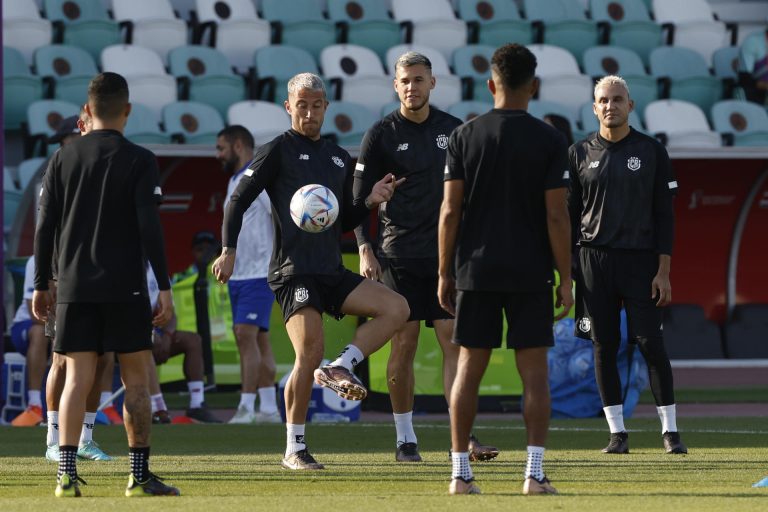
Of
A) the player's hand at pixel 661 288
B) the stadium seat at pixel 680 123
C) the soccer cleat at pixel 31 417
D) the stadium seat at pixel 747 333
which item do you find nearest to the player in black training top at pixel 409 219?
the player's hand at pixel 661 288

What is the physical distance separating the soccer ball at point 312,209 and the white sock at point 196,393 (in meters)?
4.80

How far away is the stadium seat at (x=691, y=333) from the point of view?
17078 millimetres

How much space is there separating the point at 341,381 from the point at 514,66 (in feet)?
6.49

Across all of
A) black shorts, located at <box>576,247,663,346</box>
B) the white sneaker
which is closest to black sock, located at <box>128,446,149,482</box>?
black shorts, located at <box>576,247,663,346</box>

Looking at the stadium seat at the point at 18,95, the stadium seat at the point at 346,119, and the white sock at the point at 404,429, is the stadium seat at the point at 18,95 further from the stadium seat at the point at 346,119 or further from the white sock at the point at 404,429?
the white sock at the point at 404,429

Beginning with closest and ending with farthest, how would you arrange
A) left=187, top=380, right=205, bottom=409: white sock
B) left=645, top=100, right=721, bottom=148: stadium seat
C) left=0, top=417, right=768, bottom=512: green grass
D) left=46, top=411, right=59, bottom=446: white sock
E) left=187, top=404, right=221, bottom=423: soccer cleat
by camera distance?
left=0, top=417, right=768, bottom=512: green grass, left=46, top=411, right=59, bottom=446: white sock, left=187, top=404, right=221, bottom=423: soccer cleat, left=187, top=380, right=205, bottom=409: white sock, left=645, top=100, right=721, bottom=148: stadium seat

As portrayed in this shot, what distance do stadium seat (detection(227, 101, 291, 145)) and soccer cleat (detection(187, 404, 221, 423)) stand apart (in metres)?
6.09

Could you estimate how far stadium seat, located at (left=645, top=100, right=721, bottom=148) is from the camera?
1909 cm

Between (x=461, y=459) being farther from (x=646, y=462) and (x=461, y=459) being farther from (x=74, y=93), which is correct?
(x=74, y=93)

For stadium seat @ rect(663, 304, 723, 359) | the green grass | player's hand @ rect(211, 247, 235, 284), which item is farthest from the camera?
stadium seat @ rect(663, 304, 723, 359)

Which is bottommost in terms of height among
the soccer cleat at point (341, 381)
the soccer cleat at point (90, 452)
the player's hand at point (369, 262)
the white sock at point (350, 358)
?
the soccer cleat at point (90, 452)

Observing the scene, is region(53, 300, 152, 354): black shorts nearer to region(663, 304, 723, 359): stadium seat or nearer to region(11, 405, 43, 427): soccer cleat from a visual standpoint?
region(11, 405, 43, 427): soccer cleat

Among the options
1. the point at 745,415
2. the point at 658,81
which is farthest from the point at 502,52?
the point at 658,81

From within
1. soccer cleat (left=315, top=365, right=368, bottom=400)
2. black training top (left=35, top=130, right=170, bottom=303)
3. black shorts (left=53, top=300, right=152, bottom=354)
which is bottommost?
soccer cleat (left=315, top=365, right=368, bottom=400)
